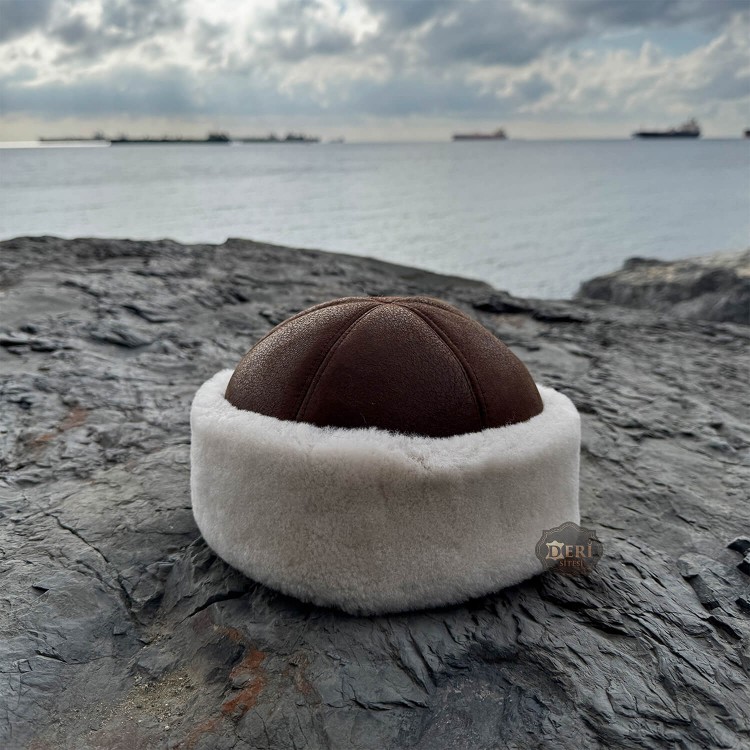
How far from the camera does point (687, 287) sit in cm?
566

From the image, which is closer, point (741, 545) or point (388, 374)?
point (388, 374)

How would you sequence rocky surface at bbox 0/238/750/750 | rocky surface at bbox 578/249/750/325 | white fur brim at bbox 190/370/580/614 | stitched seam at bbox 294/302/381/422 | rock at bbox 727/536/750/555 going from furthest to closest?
rocky surface at bbox 578/249/750/325 < rock at bbox 727/536/750/555 < stitched seam at bbox 294/302/381/422 < white fur brim at bbox 190/370/580/614 < rocky surface at bbox 0/238/750/750

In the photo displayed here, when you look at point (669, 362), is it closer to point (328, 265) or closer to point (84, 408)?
point (328, 265)

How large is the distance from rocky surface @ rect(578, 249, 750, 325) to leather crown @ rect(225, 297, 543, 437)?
3.98m

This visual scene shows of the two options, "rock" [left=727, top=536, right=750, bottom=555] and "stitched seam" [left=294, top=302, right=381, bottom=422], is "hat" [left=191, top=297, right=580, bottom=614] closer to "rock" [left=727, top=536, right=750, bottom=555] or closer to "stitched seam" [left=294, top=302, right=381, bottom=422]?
"stitched seam" [left=294, top=302, right=381, bottom=422]

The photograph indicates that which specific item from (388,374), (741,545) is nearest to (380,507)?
(388,374)

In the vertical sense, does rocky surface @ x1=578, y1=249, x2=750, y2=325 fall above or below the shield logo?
below

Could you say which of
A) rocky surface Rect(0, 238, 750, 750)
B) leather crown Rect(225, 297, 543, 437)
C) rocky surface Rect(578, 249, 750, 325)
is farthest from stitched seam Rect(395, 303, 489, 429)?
rocky surface Rect(578, 249, 750, 325)

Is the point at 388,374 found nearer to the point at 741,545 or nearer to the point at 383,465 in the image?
the point at 383,465

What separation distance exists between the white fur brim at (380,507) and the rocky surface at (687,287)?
4095 mm

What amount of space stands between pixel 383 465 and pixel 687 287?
16.5 feet

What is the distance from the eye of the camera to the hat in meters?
1.48

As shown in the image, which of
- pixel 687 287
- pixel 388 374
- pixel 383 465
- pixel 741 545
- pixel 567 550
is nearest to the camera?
pixel 383 465

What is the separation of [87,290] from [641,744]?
11.2 ft
